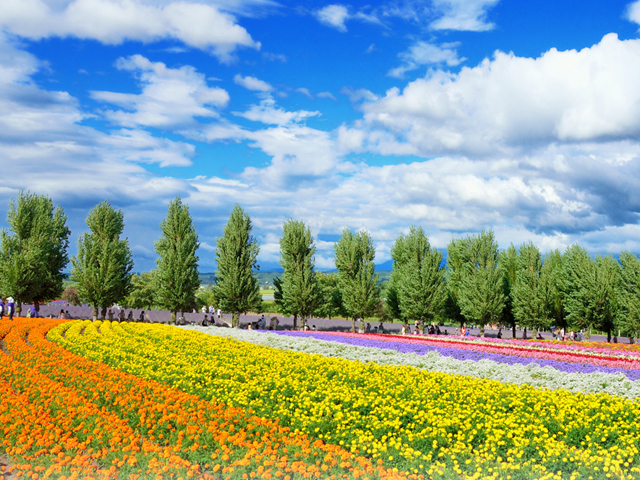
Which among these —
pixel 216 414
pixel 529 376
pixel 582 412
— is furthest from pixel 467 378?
Answer: pixel 216 414

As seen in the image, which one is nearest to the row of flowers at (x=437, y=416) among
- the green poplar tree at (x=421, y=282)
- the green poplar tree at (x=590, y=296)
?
the green poplar tree at (x=421, y=282)

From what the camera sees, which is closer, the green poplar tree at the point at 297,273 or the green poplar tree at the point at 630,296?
the green poplar tree at the point at 630,296

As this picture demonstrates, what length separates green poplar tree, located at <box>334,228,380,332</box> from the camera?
4350cm

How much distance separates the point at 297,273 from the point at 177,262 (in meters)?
10.8

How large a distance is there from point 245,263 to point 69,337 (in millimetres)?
21805

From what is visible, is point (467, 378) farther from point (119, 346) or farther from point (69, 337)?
point (69, 337)

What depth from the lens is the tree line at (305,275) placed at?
4069 centimetres

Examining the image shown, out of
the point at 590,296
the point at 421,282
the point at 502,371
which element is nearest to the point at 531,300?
the point at 590,296

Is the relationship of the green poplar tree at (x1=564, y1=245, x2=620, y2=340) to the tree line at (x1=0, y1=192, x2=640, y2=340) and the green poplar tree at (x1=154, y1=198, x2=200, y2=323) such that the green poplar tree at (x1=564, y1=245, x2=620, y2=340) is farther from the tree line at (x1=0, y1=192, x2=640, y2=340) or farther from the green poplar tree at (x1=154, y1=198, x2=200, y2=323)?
the green poplar tree at (x1=154, y1=198, x2=200, y2=323)

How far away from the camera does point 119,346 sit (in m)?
20.2

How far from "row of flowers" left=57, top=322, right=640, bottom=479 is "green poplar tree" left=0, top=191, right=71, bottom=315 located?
1468 inches

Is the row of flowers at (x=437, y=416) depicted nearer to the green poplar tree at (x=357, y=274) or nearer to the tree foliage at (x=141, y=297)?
the green poplar tree at (x=357, y=274)

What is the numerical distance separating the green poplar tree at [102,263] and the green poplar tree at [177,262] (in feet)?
11.7

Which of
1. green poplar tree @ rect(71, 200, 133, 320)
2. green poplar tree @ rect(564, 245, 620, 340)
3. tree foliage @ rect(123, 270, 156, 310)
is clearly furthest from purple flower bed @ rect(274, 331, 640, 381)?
tree foliage @ rect(123, 270, 156, 310)
